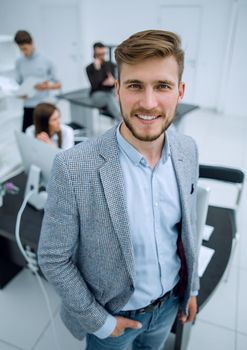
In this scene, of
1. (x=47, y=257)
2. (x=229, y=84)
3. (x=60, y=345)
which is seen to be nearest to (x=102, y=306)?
(x=47, y=257)

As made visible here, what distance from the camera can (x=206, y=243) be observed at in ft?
Result: 4.41

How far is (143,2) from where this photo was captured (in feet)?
19.1

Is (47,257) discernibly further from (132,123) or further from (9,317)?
(9,317)

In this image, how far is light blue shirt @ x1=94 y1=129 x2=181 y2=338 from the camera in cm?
86

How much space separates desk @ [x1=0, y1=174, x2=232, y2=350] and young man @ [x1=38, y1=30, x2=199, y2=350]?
0.16 meters

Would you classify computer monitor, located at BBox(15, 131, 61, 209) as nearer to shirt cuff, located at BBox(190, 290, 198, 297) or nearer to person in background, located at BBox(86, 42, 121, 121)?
shirt cuff, located at BBox(190, 290, 198, 297)

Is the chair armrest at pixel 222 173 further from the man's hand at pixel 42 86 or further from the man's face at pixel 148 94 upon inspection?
the man's hand at pixel 42 86

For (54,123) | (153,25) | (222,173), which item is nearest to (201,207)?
(222,173)

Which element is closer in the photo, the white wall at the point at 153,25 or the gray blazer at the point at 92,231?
the gray blazer at the point at 92,231

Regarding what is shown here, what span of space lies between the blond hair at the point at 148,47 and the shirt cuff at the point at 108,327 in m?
0.84

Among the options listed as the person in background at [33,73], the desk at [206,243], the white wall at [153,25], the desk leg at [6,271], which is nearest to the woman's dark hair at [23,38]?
the person in background at [33,73]

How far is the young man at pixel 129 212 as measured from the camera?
29.9 inches

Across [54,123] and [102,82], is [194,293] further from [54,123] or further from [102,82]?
[102,82]

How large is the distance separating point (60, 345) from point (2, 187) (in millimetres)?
1051
